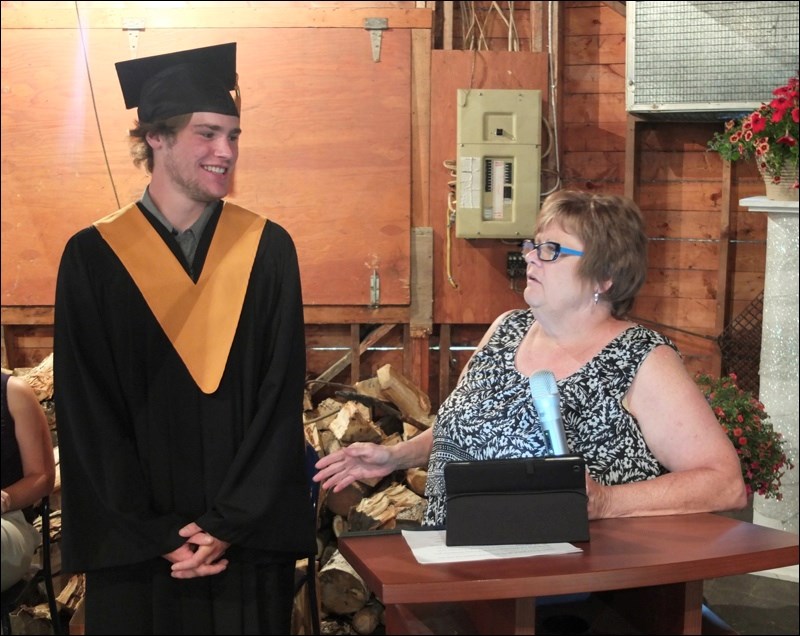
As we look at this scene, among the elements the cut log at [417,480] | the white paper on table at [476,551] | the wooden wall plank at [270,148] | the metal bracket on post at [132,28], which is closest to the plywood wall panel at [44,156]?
the wooden wall plank at [270,148]

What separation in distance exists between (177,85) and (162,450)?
0.70m

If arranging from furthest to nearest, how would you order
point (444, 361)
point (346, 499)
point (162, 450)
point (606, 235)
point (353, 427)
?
point (444, 361)
point (353, 427)
point (346, 499)
point (606, 235)
point (162, 450)

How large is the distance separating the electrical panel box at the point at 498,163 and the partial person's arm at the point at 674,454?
221 cm

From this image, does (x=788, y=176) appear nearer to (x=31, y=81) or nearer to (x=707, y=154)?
(x=707, y=154)

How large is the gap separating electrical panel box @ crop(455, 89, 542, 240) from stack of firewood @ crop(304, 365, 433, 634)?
2.67 feet

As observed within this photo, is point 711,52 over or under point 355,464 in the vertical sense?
over

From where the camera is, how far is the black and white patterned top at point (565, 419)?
2180mm

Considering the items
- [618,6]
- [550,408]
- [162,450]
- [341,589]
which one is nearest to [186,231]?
[162,450]

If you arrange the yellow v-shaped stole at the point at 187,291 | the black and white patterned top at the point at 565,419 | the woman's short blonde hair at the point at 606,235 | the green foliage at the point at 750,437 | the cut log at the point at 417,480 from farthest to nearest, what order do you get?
1. the cut log at the point at 417,480
2. the green foliage at the point at 750,437
3. the woman's short blonde hair at the point at 606,235
4. the black and white patterned top at the point at 565,419
5. the yellow v-shaped stole at the point at 187,291

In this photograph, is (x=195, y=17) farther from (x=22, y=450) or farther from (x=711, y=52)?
(x=22, y=450)

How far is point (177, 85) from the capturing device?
1869 mm

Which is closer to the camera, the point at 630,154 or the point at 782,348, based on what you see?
the point at 782,348

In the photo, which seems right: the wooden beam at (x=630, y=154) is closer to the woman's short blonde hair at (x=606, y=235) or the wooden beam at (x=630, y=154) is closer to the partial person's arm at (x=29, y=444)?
the woman's short blonde hair at (x=606, y=235)

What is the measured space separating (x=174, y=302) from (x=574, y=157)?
3.18 metres
